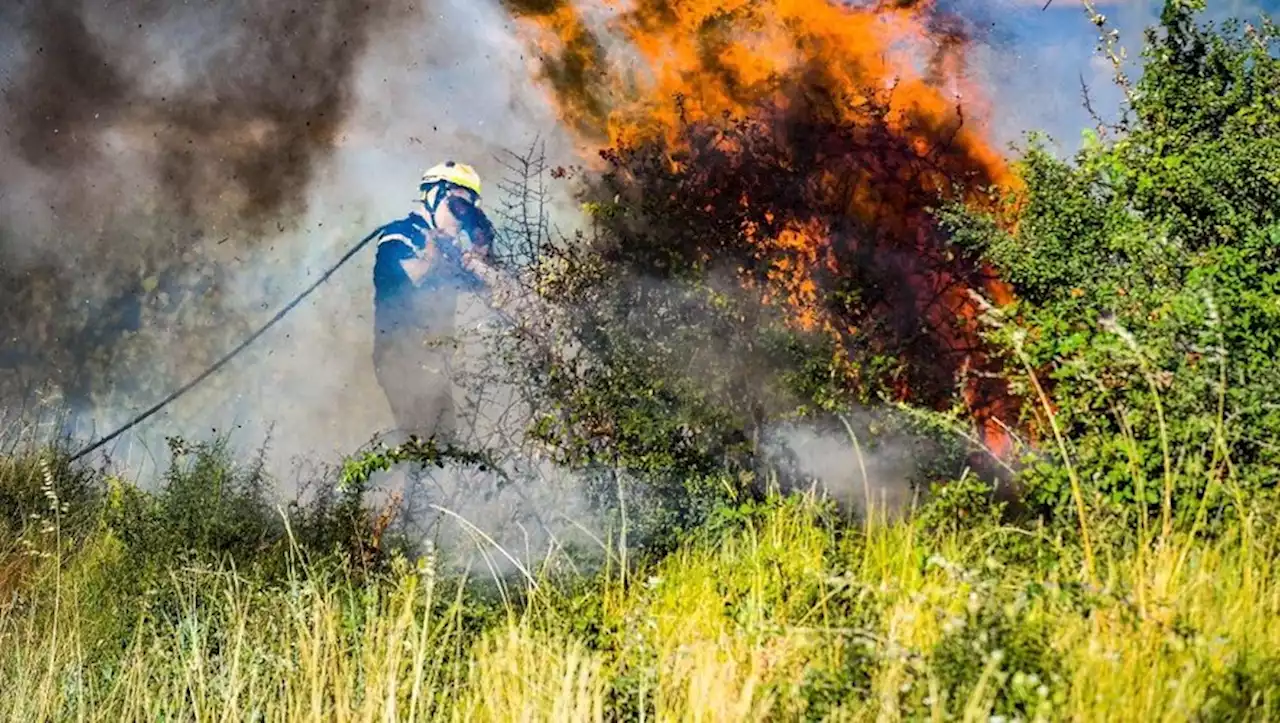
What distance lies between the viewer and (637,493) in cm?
575

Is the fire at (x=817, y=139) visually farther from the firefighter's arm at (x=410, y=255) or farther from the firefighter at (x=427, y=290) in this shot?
the firefighter's arm at (x=410, y=255)

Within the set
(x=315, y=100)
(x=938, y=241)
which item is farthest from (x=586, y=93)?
(x=938, y=241)

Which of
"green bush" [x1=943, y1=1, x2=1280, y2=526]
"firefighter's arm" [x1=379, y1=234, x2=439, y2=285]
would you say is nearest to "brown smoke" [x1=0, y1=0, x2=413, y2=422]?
"firefighter's arm" [x1=379, y1=234, x2=439, y2=285]

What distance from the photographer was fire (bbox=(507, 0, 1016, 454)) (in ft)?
21.7

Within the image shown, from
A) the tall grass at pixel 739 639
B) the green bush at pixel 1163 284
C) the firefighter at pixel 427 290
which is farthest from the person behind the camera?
the firefighter at pixel 427 290

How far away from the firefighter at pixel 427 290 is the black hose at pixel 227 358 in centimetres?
22

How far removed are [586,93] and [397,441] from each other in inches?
101

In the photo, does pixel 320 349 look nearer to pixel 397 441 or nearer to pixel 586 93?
pixel 397 441

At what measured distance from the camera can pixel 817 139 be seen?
714 centimetres

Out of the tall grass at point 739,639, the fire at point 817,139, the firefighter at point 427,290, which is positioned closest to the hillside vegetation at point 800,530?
the tall grass at point 739,639

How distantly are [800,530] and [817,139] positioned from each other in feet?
10.1

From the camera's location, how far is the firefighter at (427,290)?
24.3 feet

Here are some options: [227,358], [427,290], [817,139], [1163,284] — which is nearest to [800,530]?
[1163,284]

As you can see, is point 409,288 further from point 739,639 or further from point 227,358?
point 739,639
